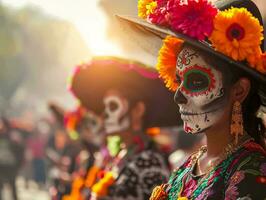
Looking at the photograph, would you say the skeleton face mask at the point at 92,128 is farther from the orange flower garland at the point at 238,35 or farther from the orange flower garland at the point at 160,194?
the orange flower garland at the point at 238,35

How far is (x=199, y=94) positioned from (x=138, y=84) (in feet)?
9.07

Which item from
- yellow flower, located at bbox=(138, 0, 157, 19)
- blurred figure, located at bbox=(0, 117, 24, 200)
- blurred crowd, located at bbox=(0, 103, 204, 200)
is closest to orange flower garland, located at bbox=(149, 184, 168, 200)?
yellow flower, located at bbox=(138, 0, 157, 19)

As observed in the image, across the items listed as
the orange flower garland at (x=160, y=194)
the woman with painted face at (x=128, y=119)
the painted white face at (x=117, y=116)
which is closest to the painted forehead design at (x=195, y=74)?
the orange flower garland at (x=160, y=194)

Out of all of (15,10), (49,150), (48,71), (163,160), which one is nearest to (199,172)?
(163,160)

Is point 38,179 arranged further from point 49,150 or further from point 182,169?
point 182,169

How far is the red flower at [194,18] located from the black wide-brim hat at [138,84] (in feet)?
9.27

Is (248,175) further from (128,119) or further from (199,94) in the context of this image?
(128,119)

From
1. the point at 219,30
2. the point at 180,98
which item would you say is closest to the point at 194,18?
the point at 219,30

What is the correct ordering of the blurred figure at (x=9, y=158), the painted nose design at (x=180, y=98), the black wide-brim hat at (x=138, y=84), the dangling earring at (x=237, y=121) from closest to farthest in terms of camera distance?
the dangling earring at (x=237, y=121) → the painted nose design at (x=180, y=98) → the black wide-brim hat at (x=138, y=84) → the blurred figure at (x=9, y=158)

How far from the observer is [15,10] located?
57.8 m

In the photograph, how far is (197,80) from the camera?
11.0 feet

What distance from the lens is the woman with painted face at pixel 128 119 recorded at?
5.41 meters

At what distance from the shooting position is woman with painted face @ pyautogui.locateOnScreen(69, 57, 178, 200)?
5.41 metres

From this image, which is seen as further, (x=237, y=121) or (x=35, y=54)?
(x=35, y=54)
